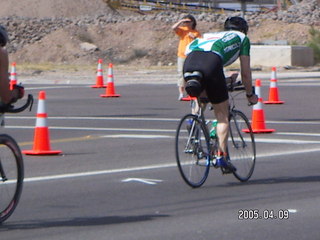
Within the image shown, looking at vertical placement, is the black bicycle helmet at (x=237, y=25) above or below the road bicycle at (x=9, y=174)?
above

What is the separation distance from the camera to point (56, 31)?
186ft

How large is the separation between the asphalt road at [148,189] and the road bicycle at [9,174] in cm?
16

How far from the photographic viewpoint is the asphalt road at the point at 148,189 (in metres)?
7.80

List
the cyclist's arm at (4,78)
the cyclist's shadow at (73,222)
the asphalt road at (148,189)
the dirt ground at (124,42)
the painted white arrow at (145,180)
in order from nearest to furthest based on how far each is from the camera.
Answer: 1. the cyclist's arm at (4,78)
2. the asphalt road at (148,189)
3. the cyclist's shadow at (73,222)
4. the painted white arrow at (145,180)
5. the dirt ground at (124,42)

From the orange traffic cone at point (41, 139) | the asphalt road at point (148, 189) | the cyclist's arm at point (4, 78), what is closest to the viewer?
the cyclist's arm at point (4, 78)

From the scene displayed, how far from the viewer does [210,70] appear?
376 inches

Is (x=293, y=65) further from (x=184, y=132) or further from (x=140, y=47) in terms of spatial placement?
(x=184, y=132)

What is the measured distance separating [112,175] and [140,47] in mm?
43090

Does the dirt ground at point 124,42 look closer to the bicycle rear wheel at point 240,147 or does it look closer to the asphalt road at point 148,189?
the asphalt road at point 148,189

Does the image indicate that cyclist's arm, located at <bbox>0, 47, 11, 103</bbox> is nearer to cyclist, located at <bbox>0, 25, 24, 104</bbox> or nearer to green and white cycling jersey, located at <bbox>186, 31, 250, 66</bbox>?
cyclist, located at <bbox>0, 25, 24, 104</bbox>

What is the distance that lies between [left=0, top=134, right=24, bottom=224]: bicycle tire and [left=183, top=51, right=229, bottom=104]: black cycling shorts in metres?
2.37

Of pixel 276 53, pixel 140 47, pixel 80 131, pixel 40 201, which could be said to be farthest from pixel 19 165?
pixel 140 47

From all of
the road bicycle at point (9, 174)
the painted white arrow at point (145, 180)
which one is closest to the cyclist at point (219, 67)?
the painted white arrow at point (145, 180)

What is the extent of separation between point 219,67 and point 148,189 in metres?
1.56
